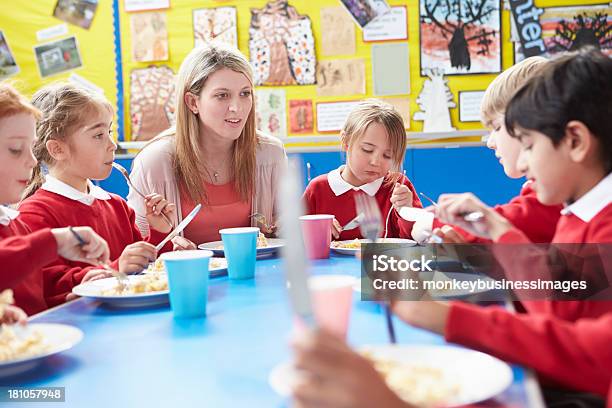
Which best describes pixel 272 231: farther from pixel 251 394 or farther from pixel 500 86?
pixel 251 394

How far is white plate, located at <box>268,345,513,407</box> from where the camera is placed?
607 mm

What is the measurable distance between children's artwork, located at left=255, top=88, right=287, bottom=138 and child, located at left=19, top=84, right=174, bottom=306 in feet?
5.81

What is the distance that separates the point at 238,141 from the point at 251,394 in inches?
60.6

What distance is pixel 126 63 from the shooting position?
3.70 metres

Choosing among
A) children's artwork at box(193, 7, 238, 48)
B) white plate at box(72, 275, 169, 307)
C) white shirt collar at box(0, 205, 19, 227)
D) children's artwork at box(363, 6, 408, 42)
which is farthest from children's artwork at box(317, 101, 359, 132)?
white plate at box(72, 275, 169, 307)

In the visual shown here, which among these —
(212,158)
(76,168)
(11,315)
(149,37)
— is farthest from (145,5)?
(11,315)

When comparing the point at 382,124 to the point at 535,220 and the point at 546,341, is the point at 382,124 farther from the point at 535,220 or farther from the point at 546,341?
the point at 546,341

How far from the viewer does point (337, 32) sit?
3459 mm

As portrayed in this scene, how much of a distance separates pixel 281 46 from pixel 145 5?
0.88 m

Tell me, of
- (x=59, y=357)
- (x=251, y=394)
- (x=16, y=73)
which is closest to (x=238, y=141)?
(x=59, y=357)

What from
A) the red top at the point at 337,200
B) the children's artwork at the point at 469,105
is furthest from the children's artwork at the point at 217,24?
the red top at the point at 337,200

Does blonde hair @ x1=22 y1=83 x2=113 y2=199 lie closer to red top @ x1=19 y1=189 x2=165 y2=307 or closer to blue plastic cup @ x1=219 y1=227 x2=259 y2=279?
red top @ x1=19 y1=189 x2=165 y2=307

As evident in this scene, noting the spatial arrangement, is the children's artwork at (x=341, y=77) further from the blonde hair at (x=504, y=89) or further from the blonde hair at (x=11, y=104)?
the blonde hair at (x=11, y=104)

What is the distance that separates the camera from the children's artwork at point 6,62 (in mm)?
3811
